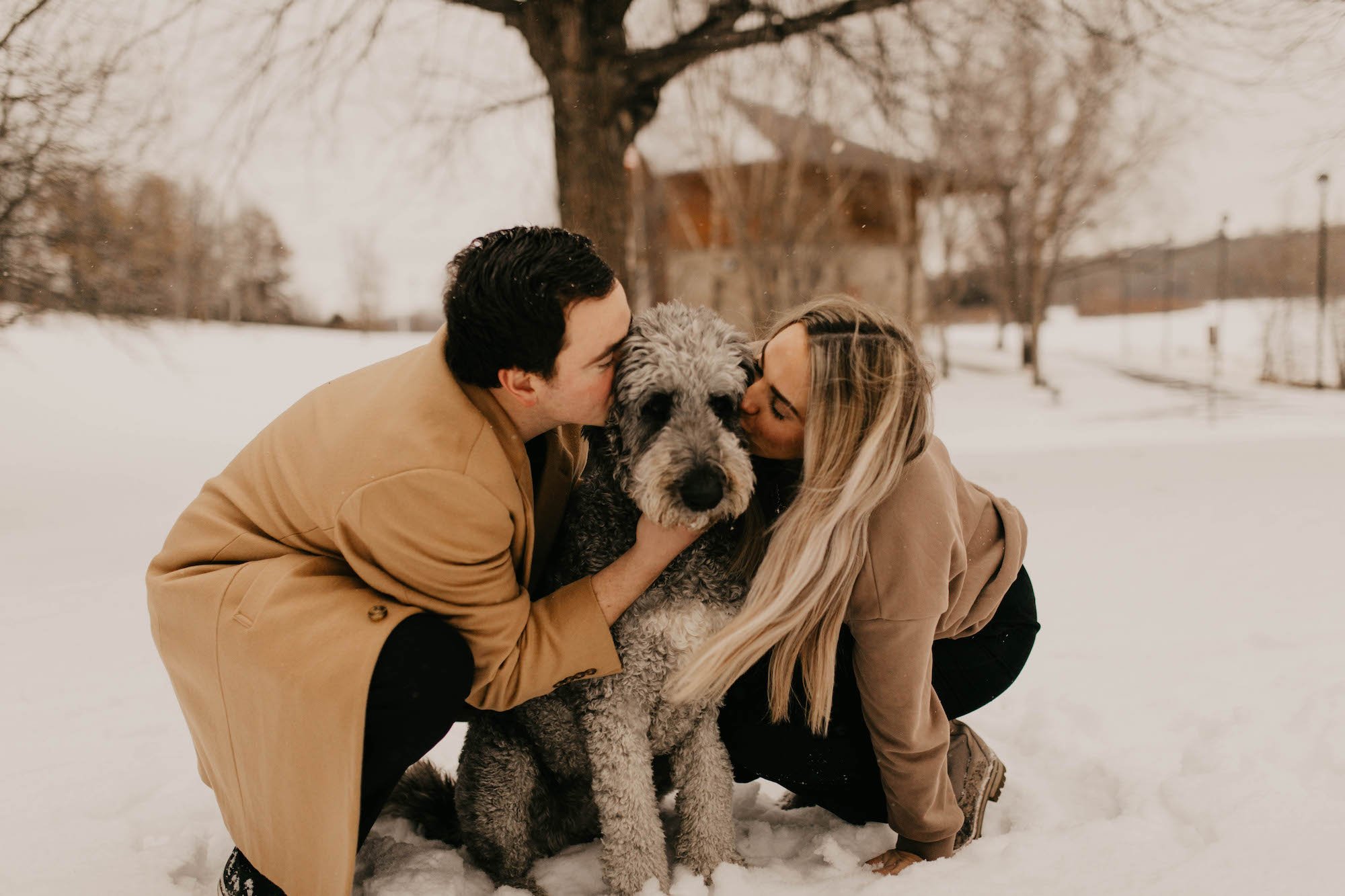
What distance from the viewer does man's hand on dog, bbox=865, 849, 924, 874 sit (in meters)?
2.28

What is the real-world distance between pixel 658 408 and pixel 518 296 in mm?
427

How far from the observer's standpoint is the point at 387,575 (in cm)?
204

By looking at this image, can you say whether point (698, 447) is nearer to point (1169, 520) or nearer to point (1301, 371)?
point (1169, 520)

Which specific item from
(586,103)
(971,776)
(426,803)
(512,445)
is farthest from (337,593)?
(586,103)

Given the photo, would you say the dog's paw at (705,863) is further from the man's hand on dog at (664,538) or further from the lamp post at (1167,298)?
the lamp post at (1167,298)

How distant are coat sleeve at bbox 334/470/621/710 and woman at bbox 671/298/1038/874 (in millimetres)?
301

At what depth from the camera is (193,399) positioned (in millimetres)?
13141

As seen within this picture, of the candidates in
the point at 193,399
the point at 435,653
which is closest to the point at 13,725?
the point at 435,653

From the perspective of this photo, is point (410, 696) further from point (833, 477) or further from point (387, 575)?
point (833, 477)

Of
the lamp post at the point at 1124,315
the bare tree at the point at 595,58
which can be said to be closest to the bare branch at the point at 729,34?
the bare tree at the point at 595,58

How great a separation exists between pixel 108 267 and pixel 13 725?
6.26 meters

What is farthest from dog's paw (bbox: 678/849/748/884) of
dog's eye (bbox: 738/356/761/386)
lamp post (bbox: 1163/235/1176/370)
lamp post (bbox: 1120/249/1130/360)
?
lamp post (bbox: 1120/249/1130/360)

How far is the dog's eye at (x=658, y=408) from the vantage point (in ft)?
7.11

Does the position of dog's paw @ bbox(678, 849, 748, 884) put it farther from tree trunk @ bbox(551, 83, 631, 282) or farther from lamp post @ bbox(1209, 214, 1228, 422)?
lamp post @ bbox(1209, 214, 1228, 422)
